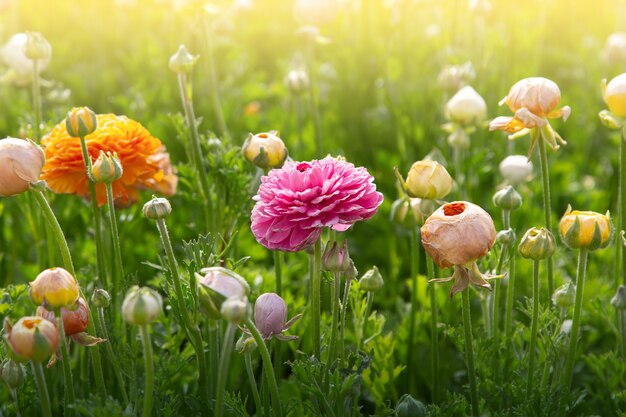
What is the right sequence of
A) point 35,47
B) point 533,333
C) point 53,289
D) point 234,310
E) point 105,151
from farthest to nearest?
point 35,47, point 105,151, point 533,333, point 53,289, point 234,310

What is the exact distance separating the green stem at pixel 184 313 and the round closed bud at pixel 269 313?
0.10 m

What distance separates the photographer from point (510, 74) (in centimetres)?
248

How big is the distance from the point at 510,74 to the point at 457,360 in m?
1.12

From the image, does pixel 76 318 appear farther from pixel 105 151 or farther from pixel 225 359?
pixel 105 151

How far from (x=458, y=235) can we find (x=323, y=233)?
0.68 m

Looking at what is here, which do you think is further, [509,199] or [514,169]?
[514,169]

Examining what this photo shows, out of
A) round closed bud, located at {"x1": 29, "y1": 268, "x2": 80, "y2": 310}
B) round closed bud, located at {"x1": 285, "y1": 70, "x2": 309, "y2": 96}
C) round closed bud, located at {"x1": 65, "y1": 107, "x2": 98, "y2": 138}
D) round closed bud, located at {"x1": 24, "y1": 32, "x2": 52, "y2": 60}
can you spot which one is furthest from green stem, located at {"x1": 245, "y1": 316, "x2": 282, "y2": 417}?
round closed bud, located at {"x1": 285, "y1": 70, "x2": 309, "y2": 96}

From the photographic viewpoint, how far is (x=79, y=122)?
115cm

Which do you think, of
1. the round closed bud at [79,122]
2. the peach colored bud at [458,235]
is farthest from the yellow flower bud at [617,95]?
the round closed bud at [79,122]

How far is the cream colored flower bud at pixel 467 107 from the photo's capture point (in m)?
1.63

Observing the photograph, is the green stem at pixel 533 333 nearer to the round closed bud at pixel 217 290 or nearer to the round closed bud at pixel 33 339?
the round closed bud at pixel 217 290

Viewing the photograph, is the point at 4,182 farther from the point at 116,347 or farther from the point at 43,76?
the point at 43,76

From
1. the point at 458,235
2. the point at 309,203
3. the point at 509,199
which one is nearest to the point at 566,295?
the point at 509,199

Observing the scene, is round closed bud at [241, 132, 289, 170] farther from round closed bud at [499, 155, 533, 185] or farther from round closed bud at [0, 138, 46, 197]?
round closed bud at [499, 155, 533, 185]
